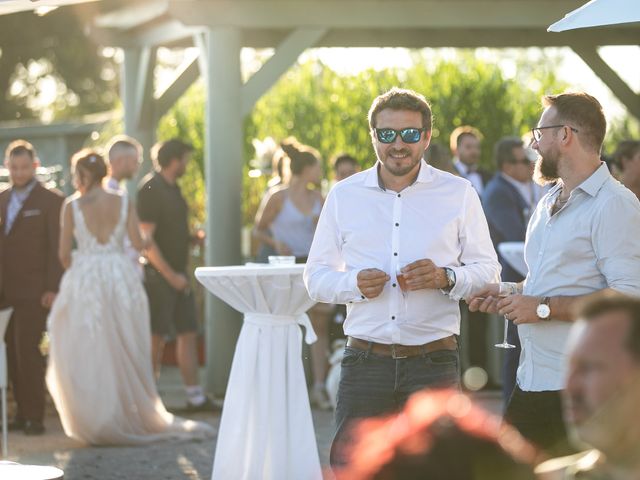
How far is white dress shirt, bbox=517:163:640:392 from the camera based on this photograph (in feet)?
14.6

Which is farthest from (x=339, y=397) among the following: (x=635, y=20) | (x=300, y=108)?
(x=300, y=108)

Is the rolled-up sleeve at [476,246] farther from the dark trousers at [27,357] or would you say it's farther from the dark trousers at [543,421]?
the dark trousers at [27,357]

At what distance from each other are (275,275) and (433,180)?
66.3 inches

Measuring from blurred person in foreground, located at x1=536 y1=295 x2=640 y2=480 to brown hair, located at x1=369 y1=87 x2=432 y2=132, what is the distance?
2.82 metres

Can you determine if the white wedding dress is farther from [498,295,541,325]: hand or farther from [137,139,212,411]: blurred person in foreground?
[498,295,541,325]: hand

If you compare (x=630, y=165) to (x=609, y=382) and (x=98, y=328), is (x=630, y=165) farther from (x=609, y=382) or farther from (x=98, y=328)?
(x=609, y=382)

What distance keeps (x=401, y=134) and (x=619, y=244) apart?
3.09 feet

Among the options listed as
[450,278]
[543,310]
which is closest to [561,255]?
[543,310]

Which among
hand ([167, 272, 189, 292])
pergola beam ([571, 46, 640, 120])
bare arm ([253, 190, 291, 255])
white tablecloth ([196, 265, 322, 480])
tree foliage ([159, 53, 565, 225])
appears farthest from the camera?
tree foliage ([159, 53, 565, 225])

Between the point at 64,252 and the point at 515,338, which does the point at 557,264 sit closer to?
the point at 515,338

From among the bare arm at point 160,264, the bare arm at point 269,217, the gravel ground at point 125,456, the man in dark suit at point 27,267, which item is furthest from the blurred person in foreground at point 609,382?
the bare arm at point 269,217

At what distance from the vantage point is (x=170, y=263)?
9977 millimetres

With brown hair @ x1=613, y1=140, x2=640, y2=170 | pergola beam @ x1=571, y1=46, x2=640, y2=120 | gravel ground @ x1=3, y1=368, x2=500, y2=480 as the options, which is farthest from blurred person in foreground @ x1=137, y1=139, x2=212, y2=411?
pergola beam @ x1=571, y1=46, x2=640, y2=120

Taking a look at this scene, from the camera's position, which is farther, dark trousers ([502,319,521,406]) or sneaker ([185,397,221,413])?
sneaker ([185,397,221,413])
